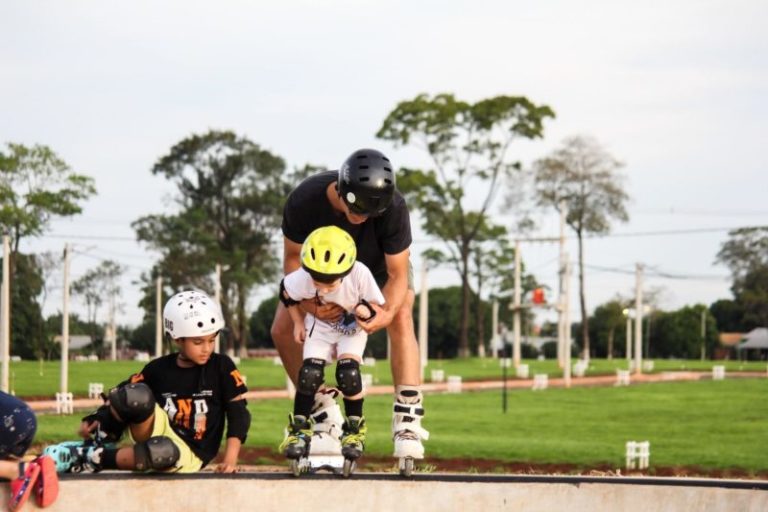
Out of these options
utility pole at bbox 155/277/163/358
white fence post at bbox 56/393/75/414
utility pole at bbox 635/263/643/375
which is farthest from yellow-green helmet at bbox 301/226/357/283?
utility pole at bbox 635/263/643/375

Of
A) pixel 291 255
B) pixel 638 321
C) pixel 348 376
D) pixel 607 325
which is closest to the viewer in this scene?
pixel 348 376

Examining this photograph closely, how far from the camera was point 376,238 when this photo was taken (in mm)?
7328

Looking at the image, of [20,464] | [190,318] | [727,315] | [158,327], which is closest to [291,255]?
[190,318]

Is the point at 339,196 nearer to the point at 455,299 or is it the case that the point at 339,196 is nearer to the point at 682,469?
the point at 682,469

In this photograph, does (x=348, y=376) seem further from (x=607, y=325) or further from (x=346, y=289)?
(x=607, y=325)

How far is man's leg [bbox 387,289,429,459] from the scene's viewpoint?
23.8 feet

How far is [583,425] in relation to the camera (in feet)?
94.7

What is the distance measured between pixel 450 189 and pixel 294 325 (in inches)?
2354

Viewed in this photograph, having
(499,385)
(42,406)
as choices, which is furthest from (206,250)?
(42,406)

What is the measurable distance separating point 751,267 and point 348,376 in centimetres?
8886

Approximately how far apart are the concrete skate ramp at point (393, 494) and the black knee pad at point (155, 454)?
10cm

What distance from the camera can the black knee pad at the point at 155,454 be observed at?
6270 millimetres

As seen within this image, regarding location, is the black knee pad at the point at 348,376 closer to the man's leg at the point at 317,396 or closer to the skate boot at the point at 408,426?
the skate boot at the point at 408,426

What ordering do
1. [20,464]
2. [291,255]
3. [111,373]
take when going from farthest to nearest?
[111,373] → [291,255] → [20,464]
